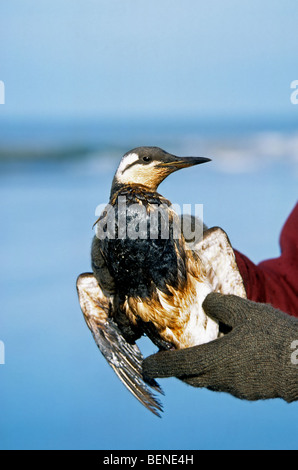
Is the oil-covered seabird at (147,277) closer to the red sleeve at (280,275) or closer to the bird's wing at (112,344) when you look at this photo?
the bird's wing at (112,344)

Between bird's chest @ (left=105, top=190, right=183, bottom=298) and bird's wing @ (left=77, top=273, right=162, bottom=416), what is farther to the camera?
bird's wing @ (left=77, top=273, right=162, bottom=416)

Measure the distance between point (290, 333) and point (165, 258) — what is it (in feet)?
1.94

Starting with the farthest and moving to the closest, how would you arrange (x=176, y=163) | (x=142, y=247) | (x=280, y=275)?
(x=280, y=275) → (x=176, y=163) → (x=142, y=247)

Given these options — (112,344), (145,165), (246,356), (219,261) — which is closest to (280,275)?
(219,261)

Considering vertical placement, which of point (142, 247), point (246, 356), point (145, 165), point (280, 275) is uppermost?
point (145, 165)

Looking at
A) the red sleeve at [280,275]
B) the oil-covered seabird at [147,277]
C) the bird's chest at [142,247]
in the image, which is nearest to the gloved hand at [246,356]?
the oil-covered seabird at [147,277]

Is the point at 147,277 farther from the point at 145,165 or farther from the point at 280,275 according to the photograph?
the point at 280,275

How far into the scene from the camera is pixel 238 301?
2758mm

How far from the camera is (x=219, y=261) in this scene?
10.2ft

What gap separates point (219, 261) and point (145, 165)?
0.62m

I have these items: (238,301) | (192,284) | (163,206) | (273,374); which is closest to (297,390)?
(273,374)

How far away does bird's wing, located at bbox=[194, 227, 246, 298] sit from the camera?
3.07 meters

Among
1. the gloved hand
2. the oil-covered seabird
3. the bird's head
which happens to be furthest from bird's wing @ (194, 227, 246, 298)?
the bird's head

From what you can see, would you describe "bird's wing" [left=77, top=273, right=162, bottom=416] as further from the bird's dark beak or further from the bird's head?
the bird's dark beak
